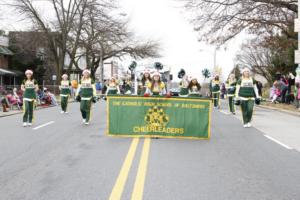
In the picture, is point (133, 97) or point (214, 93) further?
point (214, 93)

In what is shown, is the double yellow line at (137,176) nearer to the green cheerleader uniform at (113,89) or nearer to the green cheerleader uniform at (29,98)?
the green cheerleader uniform at (29,98)

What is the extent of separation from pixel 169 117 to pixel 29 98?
5.66m

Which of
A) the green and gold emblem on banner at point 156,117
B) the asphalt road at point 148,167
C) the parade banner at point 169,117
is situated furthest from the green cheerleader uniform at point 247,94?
the green and gold emblem on banner at point 156,117

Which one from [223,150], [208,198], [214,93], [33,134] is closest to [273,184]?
[208,198]

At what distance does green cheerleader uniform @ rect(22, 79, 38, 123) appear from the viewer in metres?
15.2

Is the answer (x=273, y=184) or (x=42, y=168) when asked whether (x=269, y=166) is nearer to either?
(x=273, y=184)

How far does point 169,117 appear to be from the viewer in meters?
11.6

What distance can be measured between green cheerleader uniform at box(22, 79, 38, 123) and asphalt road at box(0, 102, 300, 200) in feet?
8.99

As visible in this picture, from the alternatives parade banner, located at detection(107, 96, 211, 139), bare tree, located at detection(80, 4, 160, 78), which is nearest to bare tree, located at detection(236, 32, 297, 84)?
bare tree, located at detection(80, 4, 160, 78)

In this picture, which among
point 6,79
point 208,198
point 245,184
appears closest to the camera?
point 208,198

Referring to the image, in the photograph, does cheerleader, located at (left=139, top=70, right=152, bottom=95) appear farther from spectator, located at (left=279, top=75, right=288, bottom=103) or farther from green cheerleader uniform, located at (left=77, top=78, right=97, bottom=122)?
spectator, located at (left=279, top=75, right=288, bottom=103)

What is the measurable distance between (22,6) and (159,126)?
133 ft

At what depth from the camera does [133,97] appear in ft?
38.3

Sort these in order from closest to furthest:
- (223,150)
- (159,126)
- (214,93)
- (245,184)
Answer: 1. (245,184)
2. (223,150)
3. (159,126)
4. (214,93)
